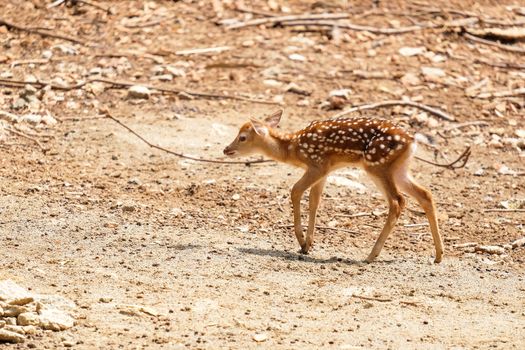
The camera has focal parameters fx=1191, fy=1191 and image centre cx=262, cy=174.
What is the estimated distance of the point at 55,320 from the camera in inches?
307

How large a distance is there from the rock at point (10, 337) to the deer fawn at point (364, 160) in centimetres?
341

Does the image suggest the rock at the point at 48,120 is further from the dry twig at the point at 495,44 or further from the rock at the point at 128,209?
the dry twig at the point at 495,44

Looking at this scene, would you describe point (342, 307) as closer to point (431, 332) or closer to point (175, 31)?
point (431, 332)

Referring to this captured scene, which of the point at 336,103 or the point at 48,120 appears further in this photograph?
the point at 336,103

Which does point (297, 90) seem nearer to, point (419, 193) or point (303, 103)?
point (303, 103)

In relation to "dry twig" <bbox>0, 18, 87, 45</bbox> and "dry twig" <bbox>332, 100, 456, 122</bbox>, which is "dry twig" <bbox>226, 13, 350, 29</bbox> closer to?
"dry twig" <bbox>0, 18, 87, 45</bbox>

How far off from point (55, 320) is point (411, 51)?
9454 mm

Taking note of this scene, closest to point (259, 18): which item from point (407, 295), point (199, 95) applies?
point (199, 95)

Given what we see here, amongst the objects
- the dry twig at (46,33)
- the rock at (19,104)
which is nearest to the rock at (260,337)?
the rock at (19,104)

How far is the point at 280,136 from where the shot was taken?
11133mm

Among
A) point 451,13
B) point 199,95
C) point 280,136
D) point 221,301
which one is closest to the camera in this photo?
point 221,301

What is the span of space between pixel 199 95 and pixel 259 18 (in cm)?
254

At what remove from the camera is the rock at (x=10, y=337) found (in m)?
7.54

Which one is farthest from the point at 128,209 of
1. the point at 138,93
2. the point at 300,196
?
the point at 138,93
